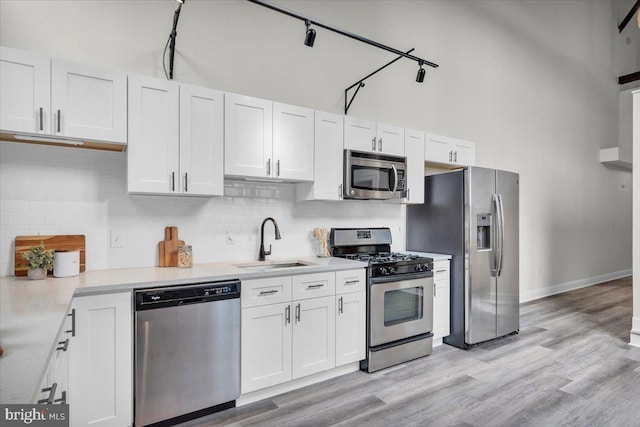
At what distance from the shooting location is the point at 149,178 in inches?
101

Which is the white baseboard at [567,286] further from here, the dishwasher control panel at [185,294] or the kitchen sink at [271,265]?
the dishwasher control panel at [185,294]

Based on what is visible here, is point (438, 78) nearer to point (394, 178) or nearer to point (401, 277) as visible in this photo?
point (394, 178)

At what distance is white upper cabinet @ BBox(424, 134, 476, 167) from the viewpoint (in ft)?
13.6

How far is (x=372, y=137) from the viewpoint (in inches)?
144

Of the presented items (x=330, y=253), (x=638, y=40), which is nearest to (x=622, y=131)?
(x=638, y=40)

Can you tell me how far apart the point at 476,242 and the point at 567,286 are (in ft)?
14.0

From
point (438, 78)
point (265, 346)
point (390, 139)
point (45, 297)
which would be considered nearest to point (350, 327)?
point (265, 346)

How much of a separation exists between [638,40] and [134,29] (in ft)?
35.8

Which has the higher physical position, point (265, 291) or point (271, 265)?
point (271, 265)

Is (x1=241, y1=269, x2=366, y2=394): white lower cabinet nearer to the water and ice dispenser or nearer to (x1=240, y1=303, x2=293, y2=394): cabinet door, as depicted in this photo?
(x1=240, y1=303, x2=293, y2=394): cabinet door

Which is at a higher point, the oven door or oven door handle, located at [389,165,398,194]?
oven door handle, located at [389,165,398,194]

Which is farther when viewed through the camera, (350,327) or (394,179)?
(394,179)

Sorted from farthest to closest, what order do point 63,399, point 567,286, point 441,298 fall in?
point 567,286 < point 441,298 < point 63,399

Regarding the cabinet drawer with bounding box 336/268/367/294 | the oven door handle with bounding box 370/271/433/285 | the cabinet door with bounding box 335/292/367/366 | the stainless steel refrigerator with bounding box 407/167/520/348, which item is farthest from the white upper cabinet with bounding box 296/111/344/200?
the stainless steel refrigerator with bounding box 407/167/520/348
